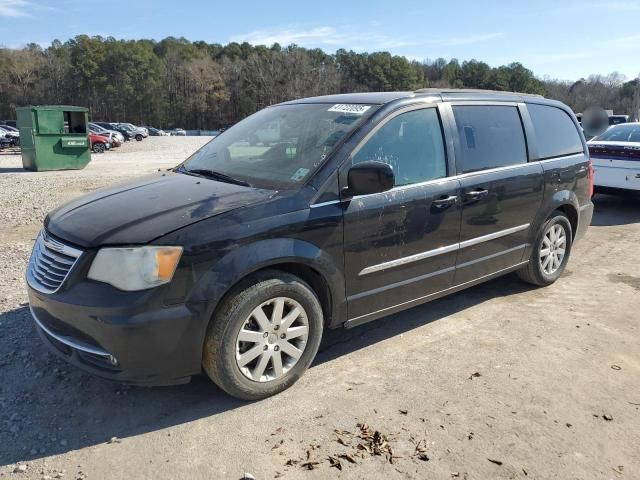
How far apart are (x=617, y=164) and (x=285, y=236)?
8209mm

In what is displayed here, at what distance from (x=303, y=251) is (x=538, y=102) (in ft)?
10.8

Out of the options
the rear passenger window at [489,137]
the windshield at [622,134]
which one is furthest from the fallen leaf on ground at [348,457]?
the windshield at [622,134]

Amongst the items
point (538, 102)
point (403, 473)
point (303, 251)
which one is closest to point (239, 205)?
point (303, 251)

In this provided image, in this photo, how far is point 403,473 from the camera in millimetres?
2621

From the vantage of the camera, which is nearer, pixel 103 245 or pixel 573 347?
pixel 103 245

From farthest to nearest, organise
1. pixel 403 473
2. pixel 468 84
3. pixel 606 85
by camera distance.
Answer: pixel 468 84, pixel 606 85, pixel 403 473

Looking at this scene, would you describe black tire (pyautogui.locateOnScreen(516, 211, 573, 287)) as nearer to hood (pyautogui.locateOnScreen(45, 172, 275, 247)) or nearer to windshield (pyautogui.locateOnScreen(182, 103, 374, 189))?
windshield (pyautogui.locateOnScreen(182, 103, 374, 189))

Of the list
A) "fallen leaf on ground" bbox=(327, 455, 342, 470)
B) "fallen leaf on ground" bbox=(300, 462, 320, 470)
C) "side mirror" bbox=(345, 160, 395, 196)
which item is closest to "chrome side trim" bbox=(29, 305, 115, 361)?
"fallen leaf on ground" bbox=(300, 462, 320, 470)

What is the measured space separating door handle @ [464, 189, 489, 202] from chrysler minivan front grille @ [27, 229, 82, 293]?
2.76 meters

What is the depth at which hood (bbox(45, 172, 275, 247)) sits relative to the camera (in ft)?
9.53

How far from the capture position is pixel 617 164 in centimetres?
919

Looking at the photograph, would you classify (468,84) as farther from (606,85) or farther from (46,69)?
(46,69)

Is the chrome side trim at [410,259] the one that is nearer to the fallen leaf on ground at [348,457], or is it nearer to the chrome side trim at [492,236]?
the chrome side trim at [492,236]

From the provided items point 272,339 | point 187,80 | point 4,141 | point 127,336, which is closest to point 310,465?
point 272,339
